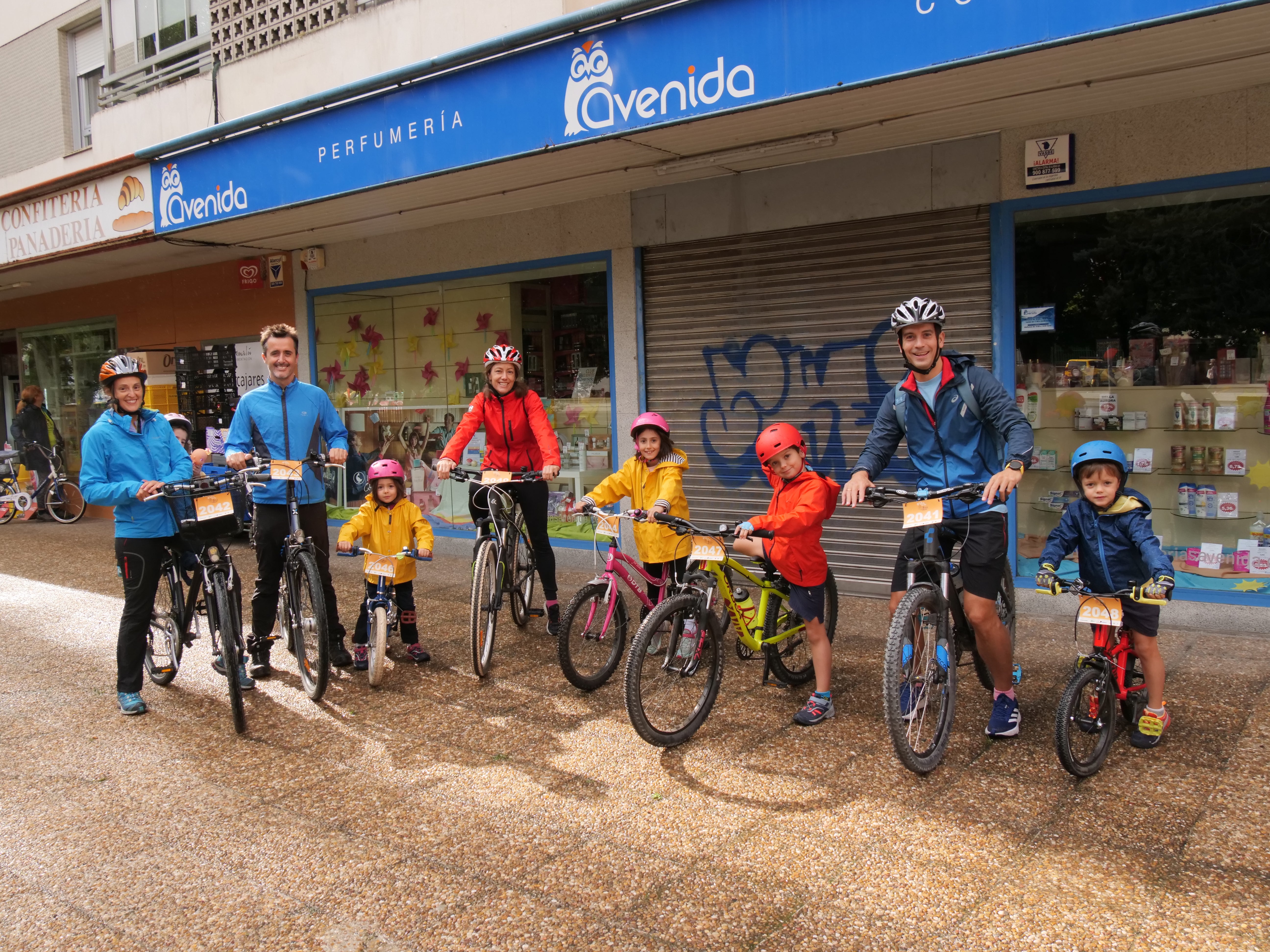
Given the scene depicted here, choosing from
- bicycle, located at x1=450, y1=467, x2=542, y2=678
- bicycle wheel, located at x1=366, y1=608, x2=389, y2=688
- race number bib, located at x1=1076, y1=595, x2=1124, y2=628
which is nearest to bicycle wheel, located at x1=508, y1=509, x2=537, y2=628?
bicycle, located at x1=450, y1=467, x2=542, y2=678

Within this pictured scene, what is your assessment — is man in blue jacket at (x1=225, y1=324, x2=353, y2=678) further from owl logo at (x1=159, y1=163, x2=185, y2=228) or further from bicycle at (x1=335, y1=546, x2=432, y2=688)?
owl logo at (x1=159, y1=163, x2=185, y2=228)

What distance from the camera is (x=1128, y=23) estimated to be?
13.3ft

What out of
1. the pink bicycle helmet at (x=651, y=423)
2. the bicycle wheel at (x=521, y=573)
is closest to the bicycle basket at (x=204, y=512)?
the bicycle wheel at (x=521, y=573)

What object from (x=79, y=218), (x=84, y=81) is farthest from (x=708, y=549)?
(x=84, y=81)

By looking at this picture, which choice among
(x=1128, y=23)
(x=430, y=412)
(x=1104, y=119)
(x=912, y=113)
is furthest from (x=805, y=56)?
(x=430, y=412)

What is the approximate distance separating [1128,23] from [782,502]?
2521 millimetres

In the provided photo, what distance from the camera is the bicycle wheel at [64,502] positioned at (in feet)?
44.5

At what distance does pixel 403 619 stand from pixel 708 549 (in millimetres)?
2199

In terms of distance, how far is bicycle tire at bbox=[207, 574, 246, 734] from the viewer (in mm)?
4551

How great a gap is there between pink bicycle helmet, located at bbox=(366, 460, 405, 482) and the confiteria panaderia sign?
5.15 metres

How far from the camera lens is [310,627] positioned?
5.00 m

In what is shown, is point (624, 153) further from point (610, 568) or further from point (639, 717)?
point (639, 717)

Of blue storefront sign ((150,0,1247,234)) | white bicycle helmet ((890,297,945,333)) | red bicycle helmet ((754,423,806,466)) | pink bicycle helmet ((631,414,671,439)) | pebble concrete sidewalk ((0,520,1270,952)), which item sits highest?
blue storefront sign ((150,0,1247,234))

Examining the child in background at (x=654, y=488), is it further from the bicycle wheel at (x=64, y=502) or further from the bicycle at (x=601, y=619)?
the bicycle wheel at (x=64, y=502)
